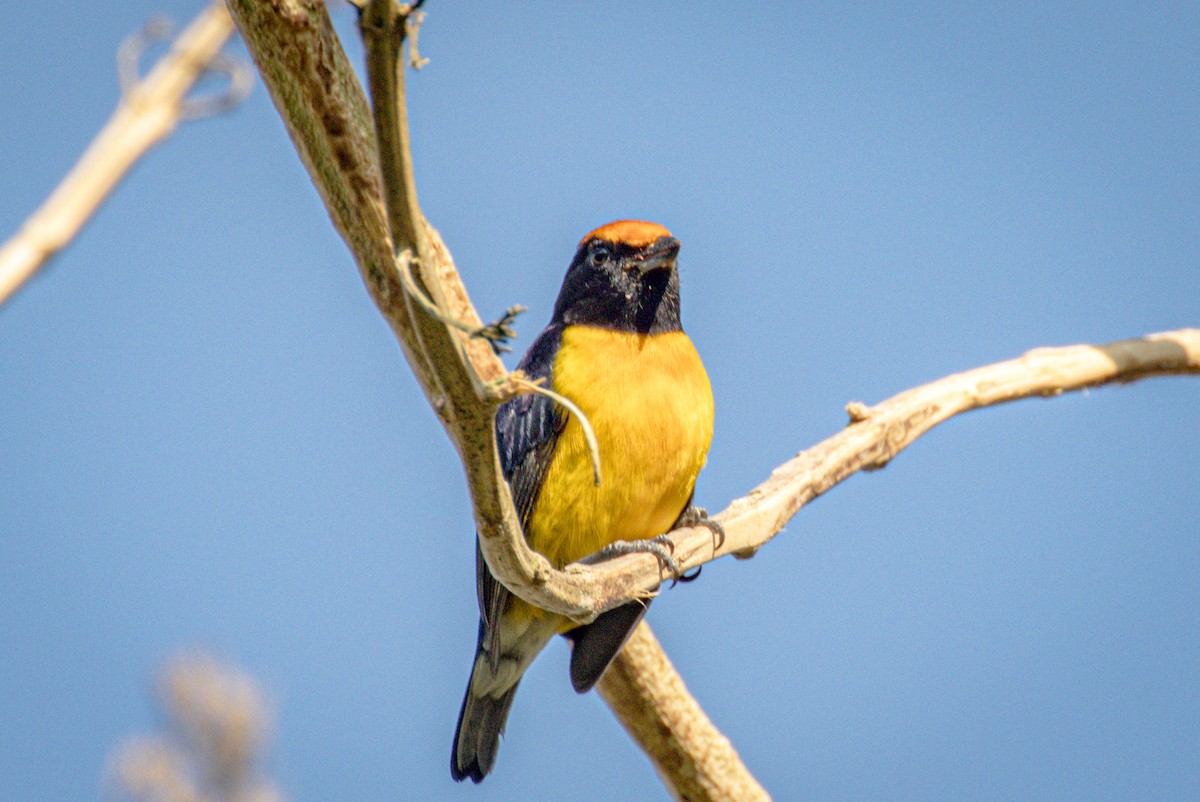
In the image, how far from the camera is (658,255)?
4.85 m

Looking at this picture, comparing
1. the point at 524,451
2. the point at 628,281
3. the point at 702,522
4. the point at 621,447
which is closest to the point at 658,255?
the point at 628,281

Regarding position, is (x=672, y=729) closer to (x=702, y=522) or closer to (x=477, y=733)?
(x=477, y=733)

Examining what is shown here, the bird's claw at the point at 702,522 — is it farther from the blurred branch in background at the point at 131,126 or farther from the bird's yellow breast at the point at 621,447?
the blurred branch in background at the point at 131,126

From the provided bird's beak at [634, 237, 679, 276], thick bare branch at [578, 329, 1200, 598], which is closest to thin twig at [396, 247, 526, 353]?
thick bare branch at [578, 329, 1200, 598]

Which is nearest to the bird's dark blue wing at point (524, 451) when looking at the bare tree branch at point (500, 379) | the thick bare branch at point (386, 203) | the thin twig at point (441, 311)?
the bare tree branch at point (500, 379)

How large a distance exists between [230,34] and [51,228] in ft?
6.24

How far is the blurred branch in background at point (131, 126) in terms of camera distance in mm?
3590

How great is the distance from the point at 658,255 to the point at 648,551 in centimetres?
133

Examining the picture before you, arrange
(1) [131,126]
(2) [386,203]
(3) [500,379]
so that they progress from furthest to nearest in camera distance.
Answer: (1) [131,126], (3) [500,379], (2) [386,203]

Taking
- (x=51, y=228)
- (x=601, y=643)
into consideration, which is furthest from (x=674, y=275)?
(x=51, y=228)

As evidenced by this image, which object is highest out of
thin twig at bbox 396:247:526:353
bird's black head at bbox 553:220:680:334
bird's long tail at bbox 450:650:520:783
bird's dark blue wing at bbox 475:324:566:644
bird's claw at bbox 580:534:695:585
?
bird's black head at bbox 553:220:680:334

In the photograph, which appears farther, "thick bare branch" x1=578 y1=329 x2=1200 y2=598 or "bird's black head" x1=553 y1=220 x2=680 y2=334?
"bird's black head" x1=553 y1=220 x2=680 y2=334

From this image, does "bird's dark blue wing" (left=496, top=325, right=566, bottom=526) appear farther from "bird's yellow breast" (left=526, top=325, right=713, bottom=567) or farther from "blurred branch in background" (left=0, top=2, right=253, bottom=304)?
"blurred branch in background" (left=0, top=2, right=253, bottom=304)

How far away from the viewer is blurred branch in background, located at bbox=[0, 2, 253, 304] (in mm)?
3590
